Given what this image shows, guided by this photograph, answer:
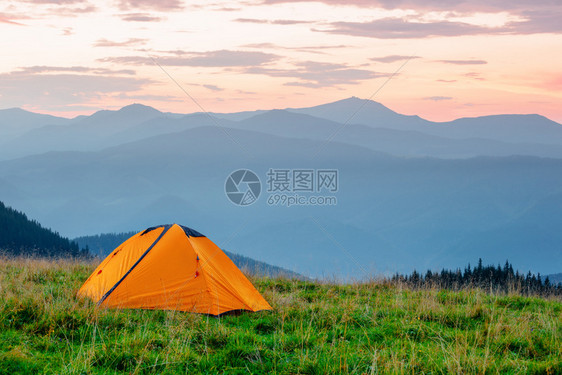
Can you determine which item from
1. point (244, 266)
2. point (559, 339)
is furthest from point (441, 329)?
point (244, 266)

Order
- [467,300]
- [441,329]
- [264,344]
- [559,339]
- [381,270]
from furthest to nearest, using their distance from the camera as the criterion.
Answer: [381,270], [467,300], [441,329], [559,339], [264,344]

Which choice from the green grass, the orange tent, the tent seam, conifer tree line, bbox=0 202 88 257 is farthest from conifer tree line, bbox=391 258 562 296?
conifer tree line, bbox=0 202 88 257

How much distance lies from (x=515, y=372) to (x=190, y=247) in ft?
21.4

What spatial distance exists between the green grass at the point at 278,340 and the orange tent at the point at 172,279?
510 millimetres

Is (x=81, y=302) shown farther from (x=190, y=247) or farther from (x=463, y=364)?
(x=463, y=364)

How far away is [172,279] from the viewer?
32.6ft

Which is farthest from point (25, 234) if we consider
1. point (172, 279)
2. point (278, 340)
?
point (278, 340)

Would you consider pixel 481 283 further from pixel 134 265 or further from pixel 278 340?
pixel 134 265

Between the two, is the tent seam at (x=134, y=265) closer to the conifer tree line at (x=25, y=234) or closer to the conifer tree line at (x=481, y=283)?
the conifer tree line at (x=481, y=283)

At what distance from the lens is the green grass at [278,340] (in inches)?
243

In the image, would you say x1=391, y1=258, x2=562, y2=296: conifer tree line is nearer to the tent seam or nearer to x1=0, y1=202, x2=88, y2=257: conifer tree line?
the tent seam

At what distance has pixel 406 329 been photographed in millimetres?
8328

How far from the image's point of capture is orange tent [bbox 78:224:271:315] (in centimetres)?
959

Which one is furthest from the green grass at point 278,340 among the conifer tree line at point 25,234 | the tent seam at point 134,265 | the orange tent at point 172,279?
the conifer tree line at point 25,234
